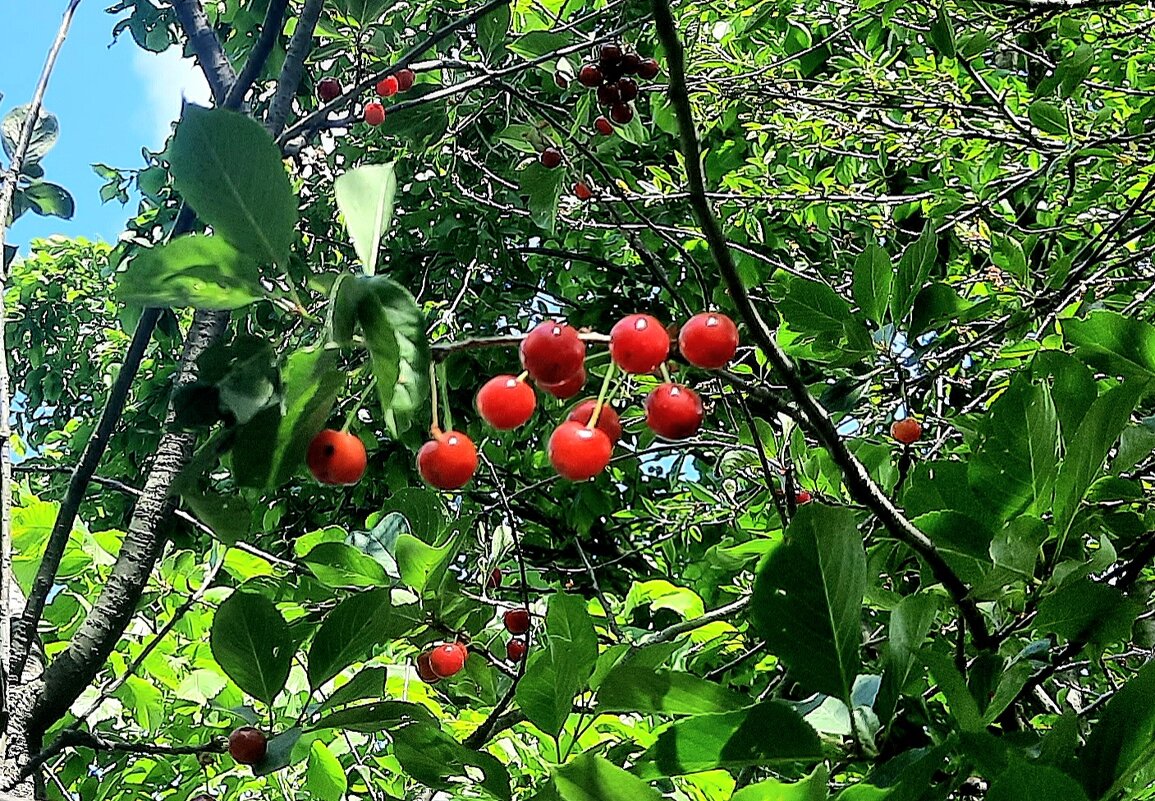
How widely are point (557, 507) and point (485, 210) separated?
1226mm

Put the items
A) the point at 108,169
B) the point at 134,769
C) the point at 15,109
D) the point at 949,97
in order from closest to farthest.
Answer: the point at 15,109
the point at 134,769
the point at 949,97
the point at 108,169

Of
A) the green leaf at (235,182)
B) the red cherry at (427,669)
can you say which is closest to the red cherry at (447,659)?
the red cherry at (427,669)

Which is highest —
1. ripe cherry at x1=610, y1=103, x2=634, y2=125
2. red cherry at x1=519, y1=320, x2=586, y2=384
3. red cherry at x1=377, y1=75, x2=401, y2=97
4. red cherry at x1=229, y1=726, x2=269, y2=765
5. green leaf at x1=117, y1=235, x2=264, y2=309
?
red cherry at x1=377, y1=75, x2=401, y2=97

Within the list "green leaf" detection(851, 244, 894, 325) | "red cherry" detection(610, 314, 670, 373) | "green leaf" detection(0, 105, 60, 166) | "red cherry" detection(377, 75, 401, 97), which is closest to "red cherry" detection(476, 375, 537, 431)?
"red cherry" detection(610, 314, 670, 373)

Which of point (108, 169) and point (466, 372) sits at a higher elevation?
point (108, 169)

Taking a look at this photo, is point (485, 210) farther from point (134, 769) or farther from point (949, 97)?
point (134, 769)

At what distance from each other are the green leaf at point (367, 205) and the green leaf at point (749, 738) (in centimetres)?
36

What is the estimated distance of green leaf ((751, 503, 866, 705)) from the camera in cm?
57

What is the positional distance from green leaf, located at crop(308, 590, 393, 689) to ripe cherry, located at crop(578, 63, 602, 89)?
1.51 meters

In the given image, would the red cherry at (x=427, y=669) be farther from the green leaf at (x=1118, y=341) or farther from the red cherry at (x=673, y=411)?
the green leaf at (x=1118, y=341)

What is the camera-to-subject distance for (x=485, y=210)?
3.66m

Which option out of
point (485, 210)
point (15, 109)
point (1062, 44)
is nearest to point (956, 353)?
point (15, 109)

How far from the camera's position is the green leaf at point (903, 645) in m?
0.61

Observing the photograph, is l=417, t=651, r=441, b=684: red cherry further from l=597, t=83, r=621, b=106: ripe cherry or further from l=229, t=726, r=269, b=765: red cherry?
l=597, t=83, r=621, b=106: ripe cherry
